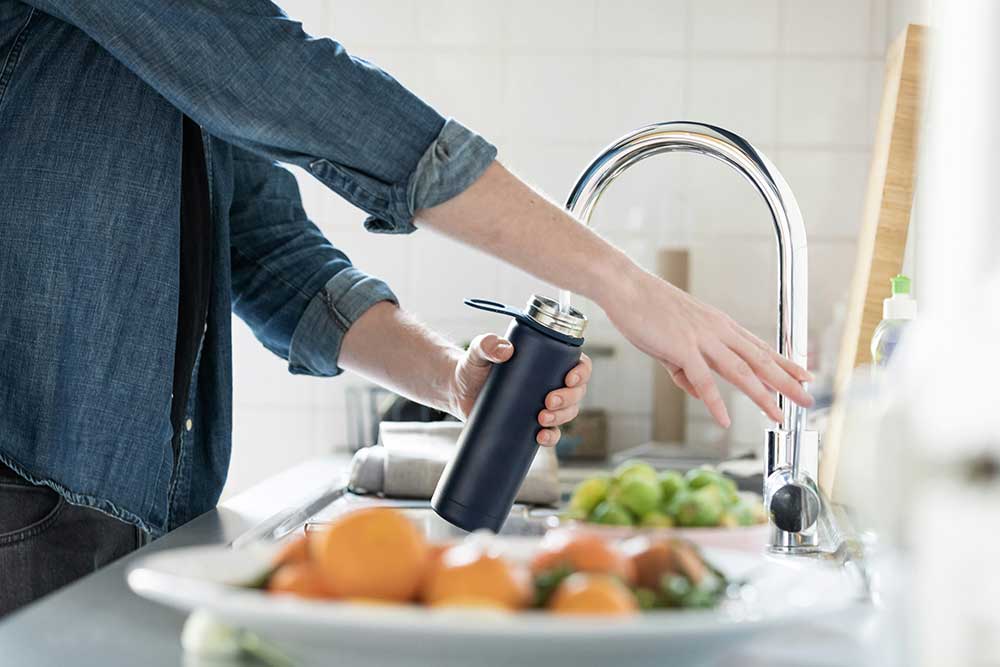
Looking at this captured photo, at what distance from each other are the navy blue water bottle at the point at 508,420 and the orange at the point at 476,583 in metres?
0.36

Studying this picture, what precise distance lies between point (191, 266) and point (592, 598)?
0.70 metres

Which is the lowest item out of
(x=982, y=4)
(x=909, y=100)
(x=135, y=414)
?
(x=135, y=414)

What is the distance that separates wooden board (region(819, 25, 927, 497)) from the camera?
5.31ft

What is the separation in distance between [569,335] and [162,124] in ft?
1.36

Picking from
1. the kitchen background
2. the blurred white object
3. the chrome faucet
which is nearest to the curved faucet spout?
the chrome faucet

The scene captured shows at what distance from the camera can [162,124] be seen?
40.9 inches

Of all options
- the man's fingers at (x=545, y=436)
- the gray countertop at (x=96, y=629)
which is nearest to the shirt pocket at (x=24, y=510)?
the gray countertop at (x=96, y=629)

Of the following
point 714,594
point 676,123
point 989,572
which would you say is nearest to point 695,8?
point 676,123

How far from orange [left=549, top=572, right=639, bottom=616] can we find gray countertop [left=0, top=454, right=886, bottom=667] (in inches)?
3.4

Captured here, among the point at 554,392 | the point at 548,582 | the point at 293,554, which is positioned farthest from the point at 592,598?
the point at 554,392

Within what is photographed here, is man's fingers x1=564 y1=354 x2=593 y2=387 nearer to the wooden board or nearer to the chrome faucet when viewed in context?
the chrome faucet

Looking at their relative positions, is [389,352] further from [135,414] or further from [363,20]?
[363,20]

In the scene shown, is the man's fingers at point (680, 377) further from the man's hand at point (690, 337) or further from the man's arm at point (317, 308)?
the man's arm at point (317, 308)

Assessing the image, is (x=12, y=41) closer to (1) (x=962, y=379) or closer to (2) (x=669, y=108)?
(1) (x=962, y=379)
